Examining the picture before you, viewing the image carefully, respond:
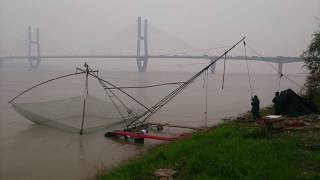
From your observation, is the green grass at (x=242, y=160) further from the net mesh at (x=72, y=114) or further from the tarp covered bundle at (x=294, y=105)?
the net mesh at (x=72, y=114)

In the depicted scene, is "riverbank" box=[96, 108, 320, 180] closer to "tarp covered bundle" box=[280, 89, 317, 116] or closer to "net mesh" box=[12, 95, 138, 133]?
"tarp covered bundle" box=[280, 89, 317, 116]

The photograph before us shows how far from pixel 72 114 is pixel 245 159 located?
324 inches

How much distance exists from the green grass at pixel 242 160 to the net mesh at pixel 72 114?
497cm

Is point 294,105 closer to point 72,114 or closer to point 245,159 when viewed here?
point 245,159

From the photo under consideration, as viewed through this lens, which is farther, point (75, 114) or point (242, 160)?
point (75, 114)

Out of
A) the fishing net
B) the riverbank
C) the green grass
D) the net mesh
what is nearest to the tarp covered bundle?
the riverbank

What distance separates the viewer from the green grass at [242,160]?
4996 mm

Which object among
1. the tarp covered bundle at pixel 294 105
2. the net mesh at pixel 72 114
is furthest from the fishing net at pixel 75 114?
the tarp covered bundle at pixel 294 105

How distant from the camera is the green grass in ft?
16.4

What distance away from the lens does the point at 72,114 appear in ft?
41.2

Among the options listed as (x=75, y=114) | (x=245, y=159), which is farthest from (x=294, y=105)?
(x=75, y=114)

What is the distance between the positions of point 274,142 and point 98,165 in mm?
3813

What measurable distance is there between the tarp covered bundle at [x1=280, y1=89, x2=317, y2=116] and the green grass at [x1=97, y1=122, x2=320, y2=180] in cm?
381

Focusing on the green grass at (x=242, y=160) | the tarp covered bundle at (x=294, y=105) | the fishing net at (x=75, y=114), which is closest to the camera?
the green grass at (x=242, y=160)
